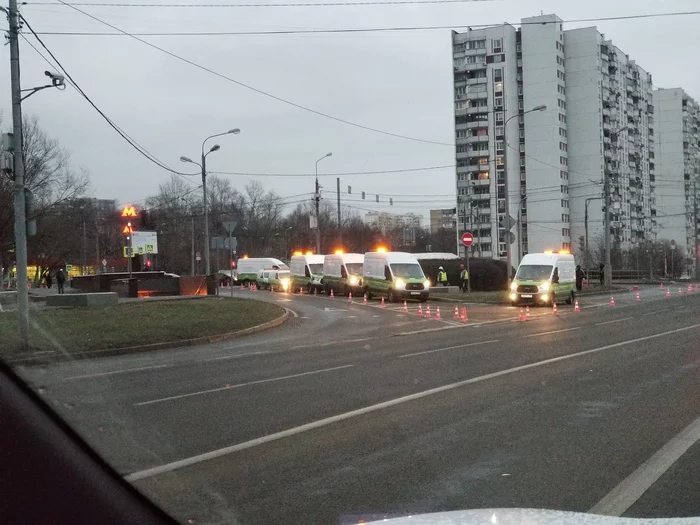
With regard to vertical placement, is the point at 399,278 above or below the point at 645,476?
above

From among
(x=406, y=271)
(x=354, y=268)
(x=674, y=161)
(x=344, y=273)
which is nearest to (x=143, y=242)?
(x=344, y=273)

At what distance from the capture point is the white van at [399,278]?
3431 centimetres

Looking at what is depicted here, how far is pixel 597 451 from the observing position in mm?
6117

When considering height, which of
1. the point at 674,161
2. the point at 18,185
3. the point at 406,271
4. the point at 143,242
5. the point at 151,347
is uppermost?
the point at 674,161

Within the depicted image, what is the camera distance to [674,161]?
114m

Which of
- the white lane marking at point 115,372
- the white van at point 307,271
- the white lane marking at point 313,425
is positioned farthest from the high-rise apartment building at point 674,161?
the white lane marking at point 115,372

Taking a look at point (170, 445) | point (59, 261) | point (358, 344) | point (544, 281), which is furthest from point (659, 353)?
point (59, 261)

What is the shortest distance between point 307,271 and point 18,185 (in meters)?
30.0

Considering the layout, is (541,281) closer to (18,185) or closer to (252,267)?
(18,185)

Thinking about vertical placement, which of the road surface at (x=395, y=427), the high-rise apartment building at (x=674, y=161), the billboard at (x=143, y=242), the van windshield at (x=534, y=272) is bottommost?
the road surface at (x=395, y=427)

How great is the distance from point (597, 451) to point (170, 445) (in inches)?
148

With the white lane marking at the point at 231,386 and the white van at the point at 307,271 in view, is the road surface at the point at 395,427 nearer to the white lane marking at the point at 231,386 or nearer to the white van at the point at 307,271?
the white lane marking at the point at 231,386

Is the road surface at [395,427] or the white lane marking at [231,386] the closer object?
the road surface at [395,427]

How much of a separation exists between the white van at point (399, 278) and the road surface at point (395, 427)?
A: 19.1 metres
